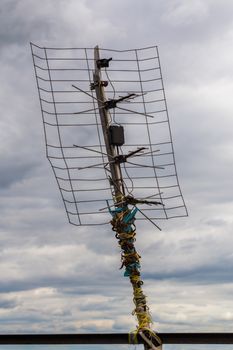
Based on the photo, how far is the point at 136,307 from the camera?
6.35 m

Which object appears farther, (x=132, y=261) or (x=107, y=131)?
(x=107, y=131)

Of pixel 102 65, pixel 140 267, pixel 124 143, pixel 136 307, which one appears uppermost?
pixel 102 65

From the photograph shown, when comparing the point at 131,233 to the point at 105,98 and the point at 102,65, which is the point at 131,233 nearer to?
the point at 105,98

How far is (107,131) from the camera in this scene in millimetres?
6855

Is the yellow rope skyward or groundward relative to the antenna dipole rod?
groundward

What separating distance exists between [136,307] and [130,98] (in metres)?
2.60

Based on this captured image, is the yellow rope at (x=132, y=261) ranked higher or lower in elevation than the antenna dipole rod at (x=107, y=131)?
lower

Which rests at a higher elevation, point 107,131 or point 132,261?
point 107,131

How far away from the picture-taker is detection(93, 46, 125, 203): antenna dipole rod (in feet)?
21.8

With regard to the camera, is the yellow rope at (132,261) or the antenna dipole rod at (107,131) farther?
the antenna dipole rod at (107,131)

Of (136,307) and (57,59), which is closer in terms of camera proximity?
(136,307)

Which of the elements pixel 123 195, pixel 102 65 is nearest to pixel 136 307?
pixel 123 195

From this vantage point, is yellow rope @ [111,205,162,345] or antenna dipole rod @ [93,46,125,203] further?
antenna dipole rod @ [93,46,125,203]

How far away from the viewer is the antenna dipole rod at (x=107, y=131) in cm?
665
